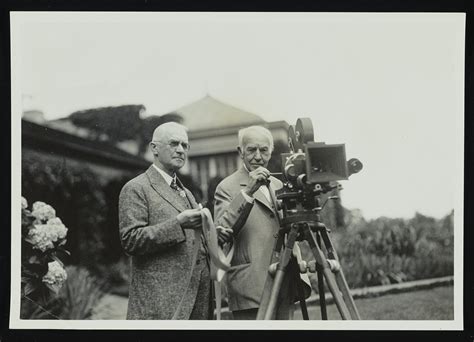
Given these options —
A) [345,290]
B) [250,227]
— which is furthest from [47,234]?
[345,290]

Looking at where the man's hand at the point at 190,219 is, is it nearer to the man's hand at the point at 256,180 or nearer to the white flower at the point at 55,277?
the man's hand at the point at 256,180

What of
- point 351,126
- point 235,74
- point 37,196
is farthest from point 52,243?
point 351,126

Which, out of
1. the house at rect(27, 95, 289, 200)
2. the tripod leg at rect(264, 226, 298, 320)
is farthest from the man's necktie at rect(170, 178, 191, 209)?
the tripod leg at rect(264, 226, 298, 320)

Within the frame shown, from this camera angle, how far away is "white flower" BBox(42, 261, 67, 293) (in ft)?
13.5

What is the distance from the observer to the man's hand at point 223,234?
3.55 meters

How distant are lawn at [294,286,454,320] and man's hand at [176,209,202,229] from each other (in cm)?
112

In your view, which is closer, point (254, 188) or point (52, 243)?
point (254, 188)

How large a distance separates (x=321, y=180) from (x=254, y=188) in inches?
14.7

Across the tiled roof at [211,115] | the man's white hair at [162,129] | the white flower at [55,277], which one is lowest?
the white flower at [55,277]

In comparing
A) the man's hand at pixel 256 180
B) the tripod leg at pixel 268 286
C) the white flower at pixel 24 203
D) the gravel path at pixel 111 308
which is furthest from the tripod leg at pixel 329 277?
the white flower at pixel 24 203

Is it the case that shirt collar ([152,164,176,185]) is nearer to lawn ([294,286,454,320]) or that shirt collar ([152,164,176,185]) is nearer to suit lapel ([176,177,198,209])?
suit lapel ([176,177,198,209])

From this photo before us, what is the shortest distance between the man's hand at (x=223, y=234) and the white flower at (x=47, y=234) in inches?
46.0
